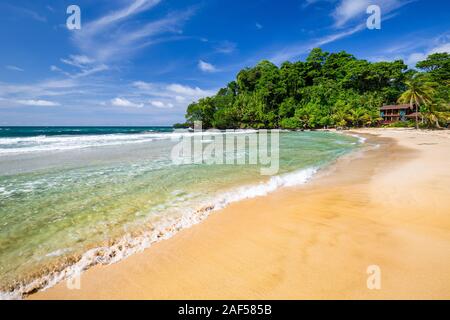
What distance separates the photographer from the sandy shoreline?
8.17 ft

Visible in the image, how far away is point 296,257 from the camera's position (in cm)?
306

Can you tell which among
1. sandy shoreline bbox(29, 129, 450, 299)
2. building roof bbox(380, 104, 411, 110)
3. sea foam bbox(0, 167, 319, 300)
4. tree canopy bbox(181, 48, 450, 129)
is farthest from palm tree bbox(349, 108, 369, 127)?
sea foam bbox(0, 167, 319, 300)

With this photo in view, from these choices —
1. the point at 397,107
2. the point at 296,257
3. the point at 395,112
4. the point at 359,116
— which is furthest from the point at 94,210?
the point at 395,112

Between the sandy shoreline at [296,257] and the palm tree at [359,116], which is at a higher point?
the palm tree at [359,116]

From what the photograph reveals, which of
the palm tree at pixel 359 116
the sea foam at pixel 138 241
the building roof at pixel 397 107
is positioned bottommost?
the sea foam at pixel 138 241

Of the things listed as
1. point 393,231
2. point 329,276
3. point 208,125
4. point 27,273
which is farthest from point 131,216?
point 208,125

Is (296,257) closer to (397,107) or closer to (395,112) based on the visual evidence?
(397,107)

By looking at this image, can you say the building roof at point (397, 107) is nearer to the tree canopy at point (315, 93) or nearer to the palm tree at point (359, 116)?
the tree canopy at point (315, 93)

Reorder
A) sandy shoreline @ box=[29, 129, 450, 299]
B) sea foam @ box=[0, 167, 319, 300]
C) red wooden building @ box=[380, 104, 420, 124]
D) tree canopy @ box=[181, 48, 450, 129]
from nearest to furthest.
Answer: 1. sandy shoreline @ box=[29, 129, 450, 299]
2. sea foam @ box=[0, 167, 319, 300]
3. red wooden building @ box=[380, 104, 420, 124]
4. tree canopy @ box=[181, 48, 450, 129]

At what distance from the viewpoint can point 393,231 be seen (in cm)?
368

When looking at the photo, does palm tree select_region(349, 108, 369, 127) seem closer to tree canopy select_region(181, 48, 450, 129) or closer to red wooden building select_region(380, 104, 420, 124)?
tree canopy select_region(181, 48, 450, 129)

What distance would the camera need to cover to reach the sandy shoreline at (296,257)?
8.17 feet

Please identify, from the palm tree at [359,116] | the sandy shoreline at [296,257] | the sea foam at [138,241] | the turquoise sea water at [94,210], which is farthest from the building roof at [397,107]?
the sea foam at [138,241]
